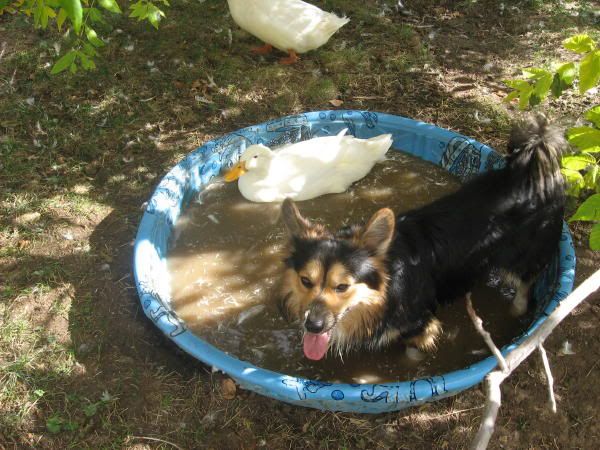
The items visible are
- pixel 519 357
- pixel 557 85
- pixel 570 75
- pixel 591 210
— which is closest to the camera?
pixel 519 357

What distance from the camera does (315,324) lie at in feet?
9.00

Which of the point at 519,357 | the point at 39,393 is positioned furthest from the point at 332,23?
the point at 519,357

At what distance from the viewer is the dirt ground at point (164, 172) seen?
308 cm

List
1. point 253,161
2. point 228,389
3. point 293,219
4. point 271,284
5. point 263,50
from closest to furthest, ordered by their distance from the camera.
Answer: point 293,219, point 228,389, point 271,284, point 253,161, point 263,50

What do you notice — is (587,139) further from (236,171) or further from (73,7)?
(236,171)

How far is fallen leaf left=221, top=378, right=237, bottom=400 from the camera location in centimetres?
320

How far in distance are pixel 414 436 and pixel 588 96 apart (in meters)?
4.39

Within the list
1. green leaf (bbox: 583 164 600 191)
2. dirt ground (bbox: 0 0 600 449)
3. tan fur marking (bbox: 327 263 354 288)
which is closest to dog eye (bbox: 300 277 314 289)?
tan fur marking (bbox: 327 263 354 288)

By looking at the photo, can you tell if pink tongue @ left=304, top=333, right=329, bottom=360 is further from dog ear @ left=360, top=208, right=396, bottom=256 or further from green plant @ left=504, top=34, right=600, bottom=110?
green plant @ left=504, top=34, right=600, bottom=110

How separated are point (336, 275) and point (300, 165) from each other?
6.05 ft

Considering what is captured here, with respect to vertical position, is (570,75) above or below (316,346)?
above

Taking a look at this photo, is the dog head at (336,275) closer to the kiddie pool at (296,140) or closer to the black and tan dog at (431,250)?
the black and tan dog at (431,250)

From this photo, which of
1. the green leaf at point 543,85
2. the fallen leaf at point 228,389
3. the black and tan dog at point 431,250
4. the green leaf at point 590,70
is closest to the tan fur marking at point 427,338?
the black and tan dog at point 431,250

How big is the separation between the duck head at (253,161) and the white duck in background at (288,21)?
1.92 m
